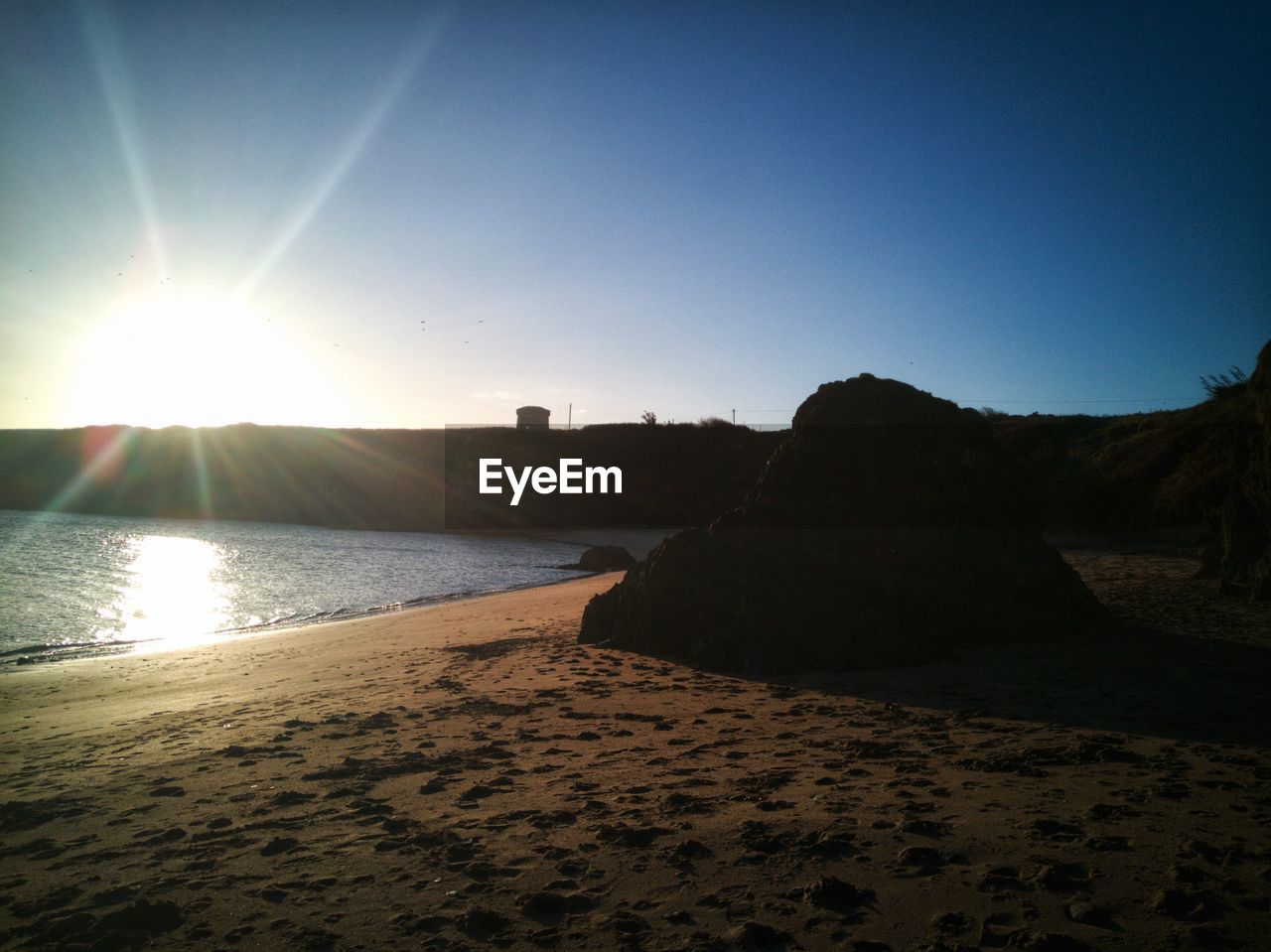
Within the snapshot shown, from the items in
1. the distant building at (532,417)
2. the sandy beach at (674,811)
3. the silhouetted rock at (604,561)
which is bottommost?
the silhouetted rock at (604,561)

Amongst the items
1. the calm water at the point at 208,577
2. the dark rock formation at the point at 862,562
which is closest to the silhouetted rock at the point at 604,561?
the calm water at the point at 208,577

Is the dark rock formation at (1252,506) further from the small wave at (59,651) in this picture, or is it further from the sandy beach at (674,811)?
the small wave at (59,651)

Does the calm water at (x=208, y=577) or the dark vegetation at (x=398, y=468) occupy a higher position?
the dark vegetation at (x=398, y=468)

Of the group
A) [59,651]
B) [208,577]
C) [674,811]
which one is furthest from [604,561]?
[674,811]

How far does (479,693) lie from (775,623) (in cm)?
302

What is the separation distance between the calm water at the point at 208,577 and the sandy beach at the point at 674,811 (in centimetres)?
834

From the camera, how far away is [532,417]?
61.0 meters

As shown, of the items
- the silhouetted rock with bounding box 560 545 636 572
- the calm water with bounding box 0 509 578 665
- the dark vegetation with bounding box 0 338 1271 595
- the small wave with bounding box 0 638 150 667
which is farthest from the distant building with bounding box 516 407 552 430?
the small wave with bounding box 0 638 150 667

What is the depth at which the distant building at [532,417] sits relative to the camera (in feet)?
198

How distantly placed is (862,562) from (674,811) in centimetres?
518

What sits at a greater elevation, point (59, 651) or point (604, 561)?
point (604, 561)

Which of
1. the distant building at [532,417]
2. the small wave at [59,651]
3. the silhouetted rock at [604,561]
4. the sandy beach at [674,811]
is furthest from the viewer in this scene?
the distant building at [532,417]

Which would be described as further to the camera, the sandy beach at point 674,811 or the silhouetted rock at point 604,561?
the silhouetted rock at point 604,561

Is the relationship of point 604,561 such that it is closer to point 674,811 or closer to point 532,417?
point 674,811
